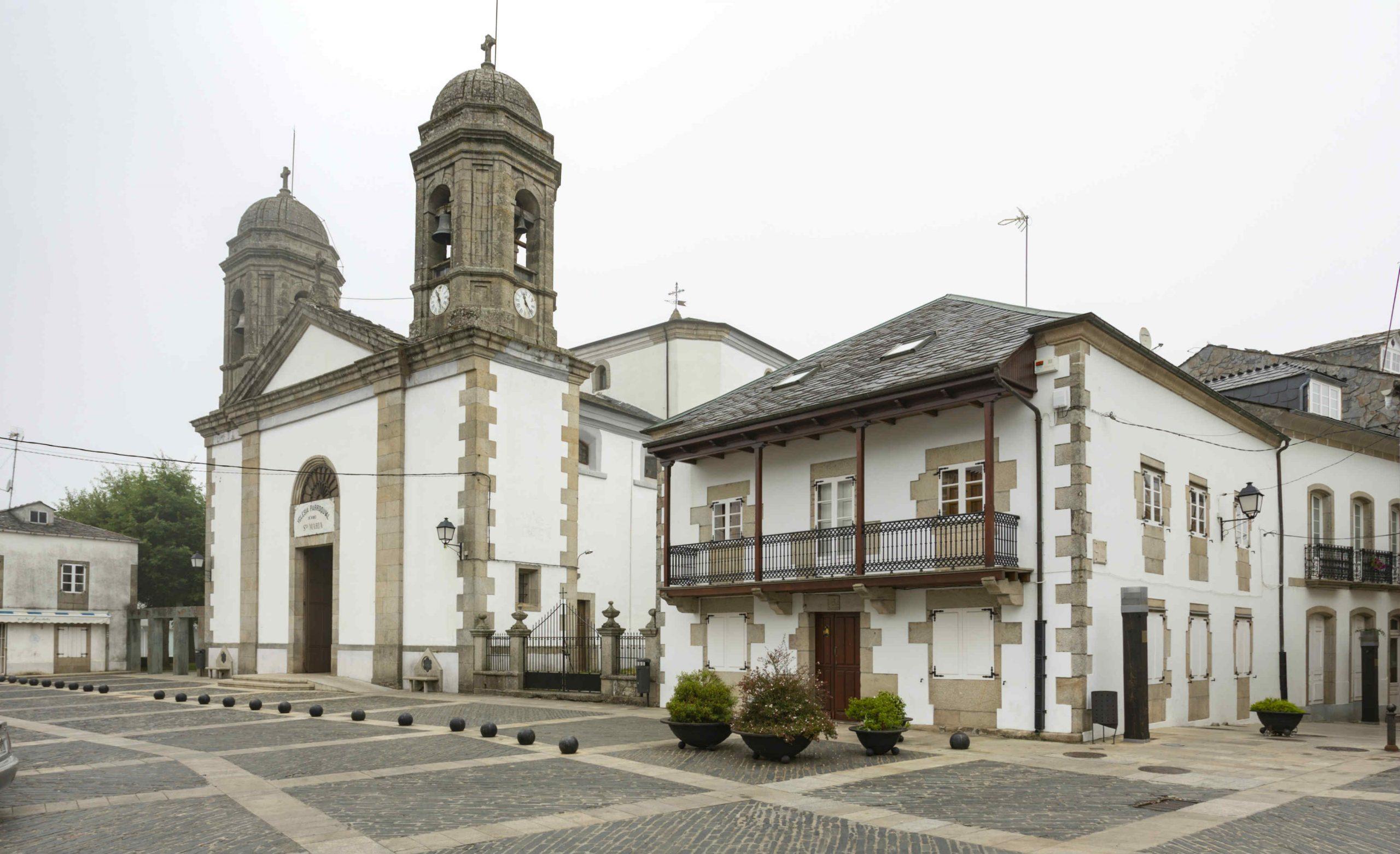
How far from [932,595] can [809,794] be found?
6.73 metres

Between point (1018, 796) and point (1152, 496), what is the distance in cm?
895

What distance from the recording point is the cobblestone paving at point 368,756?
1238cm

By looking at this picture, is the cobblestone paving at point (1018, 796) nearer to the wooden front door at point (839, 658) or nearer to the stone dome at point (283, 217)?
the wooden front door at point (839, 658)

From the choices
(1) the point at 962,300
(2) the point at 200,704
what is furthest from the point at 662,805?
(2) the point at 200,704

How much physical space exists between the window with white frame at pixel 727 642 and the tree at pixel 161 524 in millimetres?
33972

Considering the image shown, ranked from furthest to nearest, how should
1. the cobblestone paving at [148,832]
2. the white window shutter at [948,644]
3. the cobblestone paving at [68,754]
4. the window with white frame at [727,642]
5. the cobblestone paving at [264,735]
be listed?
the window with white frame at [727,642], the white window shutter at [948,644], the cobblestone paving at [264,735], the cobblestone paving at [68,754], the cobblestone paving at [148,832]

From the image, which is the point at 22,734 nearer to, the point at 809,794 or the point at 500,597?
the point at 500,597

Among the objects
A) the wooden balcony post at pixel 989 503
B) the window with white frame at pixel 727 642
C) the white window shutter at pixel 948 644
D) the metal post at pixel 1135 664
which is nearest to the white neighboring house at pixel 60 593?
the window with white frame at pixel 727 642

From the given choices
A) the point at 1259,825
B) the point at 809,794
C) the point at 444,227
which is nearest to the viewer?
the point at 1259,825

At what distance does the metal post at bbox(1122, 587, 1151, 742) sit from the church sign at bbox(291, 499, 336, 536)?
19788 mm

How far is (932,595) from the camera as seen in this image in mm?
17047

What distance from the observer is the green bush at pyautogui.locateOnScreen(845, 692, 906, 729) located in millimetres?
13727

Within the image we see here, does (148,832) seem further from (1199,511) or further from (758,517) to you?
(1199,511)

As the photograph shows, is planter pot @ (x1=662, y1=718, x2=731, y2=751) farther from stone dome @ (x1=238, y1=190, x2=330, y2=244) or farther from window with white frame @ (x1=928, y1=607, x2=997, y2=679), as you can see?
stone dome @ (x1=238, y1=190, x2=330, y2=244)
